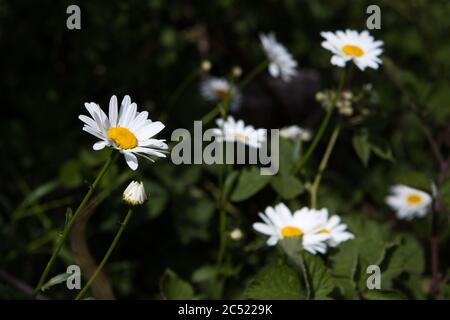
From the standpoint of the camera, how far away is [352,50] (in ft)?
4.58

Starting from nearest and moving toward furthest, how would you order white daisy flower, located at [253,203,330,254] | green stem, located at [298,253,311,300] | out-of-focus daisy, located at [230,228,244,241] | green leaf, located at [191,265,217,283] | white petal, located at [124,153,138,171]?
white petal, located at [124,153,138,171] < green stem, located at [298,253,311,300] < white daisy flower, located at [253,203,330,254] < out-of-focus daisy, located at [230,228,244,241] < green leaf, located at [191,265,217,283]

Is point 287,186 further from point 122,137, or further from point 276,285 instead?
point 122,137

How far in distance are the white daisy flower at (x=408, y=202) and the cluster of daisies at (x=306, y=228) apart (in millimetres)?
709

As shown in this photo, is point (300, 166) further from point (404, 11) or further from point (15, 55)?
point (404, 11)

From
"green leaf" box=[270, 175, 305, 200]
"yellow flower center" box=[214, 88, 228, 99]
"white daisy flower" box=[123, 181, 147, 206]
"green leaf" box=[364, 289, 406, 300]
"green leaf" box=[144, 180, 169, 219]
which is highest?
"yellow flower center" box=[214, 88, 228, 99]

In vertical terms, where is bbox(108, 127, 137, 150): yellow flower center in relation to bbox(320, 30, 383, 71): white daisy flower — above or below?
below

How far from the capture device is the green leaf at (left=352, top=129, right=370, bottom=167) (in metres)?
1.55

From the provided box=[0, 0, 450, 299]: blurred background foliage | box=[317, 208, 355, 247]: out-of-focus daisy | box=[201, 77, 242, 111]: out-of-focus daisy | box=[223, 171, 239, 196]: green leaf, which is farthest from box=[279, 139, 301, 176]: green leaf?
box=[201, 77, 242, 111]: out-of-focus daisy

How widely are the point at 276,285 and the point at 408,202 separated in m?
1.00

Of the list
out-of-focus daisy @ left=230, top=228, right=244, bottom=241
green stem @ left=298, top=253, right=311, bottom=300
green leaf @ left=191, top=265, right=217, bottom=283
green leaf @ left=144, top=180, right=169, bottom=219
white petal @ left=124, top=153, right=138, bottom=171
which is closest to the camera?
white petal @ left=124, top=153, right=138, bottom=171

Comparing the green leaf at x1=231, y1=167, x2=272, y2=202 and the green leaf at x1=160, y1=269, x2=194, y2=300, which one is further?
the green leaf at x1=231, y1=167, x2=272, y2=202

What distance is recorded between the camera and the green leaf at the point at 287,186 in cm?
150

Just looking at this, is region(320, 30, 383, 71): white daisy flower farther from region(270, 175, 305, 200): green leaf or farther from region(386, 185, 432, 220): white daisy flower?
region(386, 185, 432, 220): white daisy flower

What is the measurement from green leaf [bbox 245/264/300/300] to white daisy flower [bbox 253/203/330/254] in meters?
0.09
